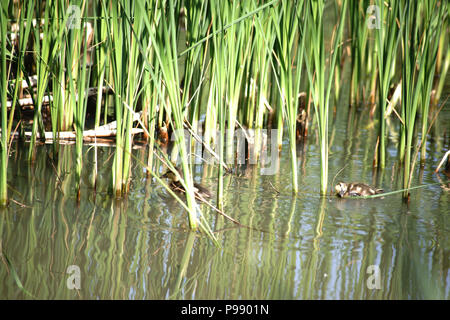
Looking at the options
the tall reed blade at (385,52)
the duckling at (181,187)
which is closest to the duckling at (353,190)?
the tall reed blade at (385,52)

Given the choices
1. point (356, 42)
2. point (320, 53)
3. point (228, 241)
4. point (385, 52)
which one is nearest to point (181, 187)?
point (228, 241)

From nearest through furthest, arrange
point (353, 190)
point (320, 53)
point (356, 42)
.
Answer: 1. point (320, 53)
2. point (353, 190)
3. point (356, 42)

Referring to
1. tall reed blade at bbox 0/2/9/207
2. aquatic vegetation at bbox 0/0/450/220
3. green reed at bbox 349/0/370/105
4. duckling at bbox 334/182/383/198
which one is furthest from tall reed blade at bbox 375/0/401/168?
tall reed blade at bbox 0/2/9/207

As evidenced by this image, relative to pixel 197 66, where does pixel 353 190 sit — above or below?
below

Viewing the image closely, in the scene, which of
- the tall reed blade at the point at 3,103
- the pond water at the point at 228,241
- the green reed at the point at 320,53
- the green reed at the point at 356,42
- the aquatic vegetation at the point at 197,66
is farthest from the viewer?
the green reed at the point at 356,42

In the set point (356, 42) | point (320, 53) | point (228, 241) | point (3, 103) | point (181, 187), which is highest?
point (356, 42)

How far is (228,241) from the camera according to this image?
281cm

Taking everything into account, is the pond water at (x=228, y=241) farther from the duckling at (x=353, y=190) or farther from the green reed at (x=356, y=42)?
the green reed at (x=356, y=42)

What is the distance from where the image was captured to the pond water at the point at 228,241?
2379 mm

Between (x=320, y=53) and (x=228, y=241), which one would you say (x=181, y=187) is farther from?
(x=320, y=53)

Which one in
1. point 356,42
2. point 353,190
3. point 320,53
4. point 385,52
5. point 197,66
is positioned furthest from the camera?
point 356,42

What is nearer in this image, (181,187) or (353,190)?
(353,190)

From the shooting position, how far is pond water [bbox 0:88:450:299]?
238 centimetres
